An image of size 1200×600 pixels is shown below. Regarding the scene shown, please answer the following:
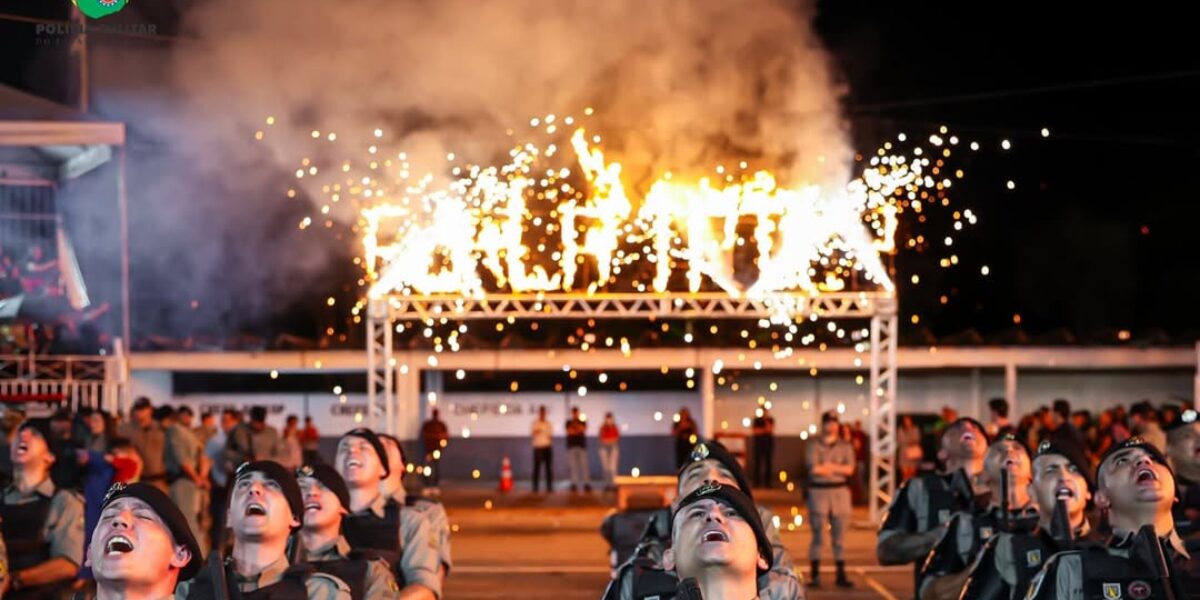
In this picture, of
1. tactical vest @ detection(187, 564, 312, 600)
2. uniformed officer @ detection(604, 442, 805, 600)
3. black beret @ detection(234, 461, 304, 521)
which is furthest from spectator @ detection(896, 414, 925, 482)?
tactical vest @ detection(187, 564, 312, 600)

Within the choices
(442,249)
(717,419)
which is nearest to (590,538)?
(442,249)

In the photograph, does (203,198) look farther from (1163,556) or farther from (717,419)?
(1163,556)

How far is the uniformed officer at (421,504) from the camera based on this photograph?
10117 millimetres

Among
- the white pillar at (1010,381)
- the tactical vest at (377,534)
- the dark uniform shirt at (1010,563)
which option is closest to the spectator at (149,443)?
the tactical vest at (377,534)

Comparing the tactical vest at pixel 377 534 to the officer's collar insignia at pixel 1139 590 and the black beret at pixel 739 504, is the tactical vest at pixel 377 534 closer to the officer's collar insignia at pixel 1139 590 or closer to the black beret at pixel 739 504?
the black beret at pixel 739 504

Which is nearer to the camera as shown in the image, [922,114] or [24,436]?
[24,436]

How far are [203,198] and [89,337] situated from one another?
681 centimetres

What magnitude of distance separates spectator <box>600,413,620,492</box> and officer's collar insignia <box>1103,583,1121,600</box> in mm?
20803

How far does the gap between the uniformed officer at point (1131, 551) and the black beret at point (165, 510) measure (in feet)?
11.4

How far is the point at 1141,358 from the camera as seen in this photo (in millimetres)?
28844

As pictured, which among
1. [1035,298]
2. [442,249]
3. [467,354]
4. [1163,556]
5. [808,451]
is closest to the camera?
[1163,556]

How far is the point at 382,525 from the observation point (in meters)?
9.82

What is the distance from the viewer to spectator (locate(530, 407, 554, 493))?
27.8m

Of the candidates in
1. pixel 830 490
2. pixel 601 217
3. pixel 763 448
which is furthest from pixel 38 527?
pixel 763 448
